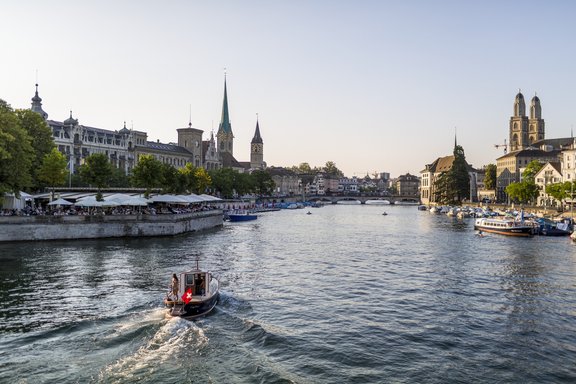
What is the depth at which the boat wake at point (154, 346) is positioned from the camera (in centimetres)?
1841

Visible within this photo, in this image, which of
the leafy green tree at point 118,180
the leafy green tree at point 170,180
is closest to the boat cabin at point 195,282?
the leafy green tree at point 170,180

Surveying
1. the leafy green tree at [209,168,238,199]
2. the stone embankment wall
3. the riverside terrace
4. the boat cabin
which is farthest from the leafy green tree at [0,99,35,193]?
the leafy green tree at [209,168,238,199]

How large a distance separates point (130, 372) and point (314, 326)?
980cm

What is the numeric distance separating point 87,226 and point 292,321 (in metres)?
40.9

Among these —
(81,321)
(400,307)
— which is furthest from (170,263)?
(400,307)

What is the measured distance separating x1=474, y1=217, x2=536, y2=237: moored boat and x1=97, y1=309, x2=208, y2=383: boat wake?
6357 cm

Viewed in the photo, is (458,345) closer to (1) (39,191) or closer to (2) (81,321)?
(2) (81,321)

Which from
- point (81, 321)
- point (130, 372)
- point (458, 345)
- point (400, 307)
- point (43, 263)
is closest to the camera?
point (130, 372)

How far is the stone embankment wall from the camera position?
5544cm

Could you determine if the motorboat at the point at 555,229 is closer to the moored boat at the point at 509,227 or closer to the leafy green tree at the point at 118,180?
the moored boat at the point at 509,227

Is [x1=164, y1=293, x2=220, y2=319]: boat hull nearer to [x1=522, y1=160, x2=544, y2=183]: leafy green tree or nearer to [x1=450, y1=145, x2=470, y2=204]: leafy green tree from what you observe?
[x1=522, y1=160, x2=544, y2=183]: leafy green tree

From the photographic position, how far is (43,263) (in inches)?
1650

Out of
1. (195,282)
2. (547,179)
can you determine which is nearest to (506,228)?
(195,282)

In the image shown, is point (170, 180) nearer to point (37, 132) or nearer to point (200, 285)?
point (37, 132)
